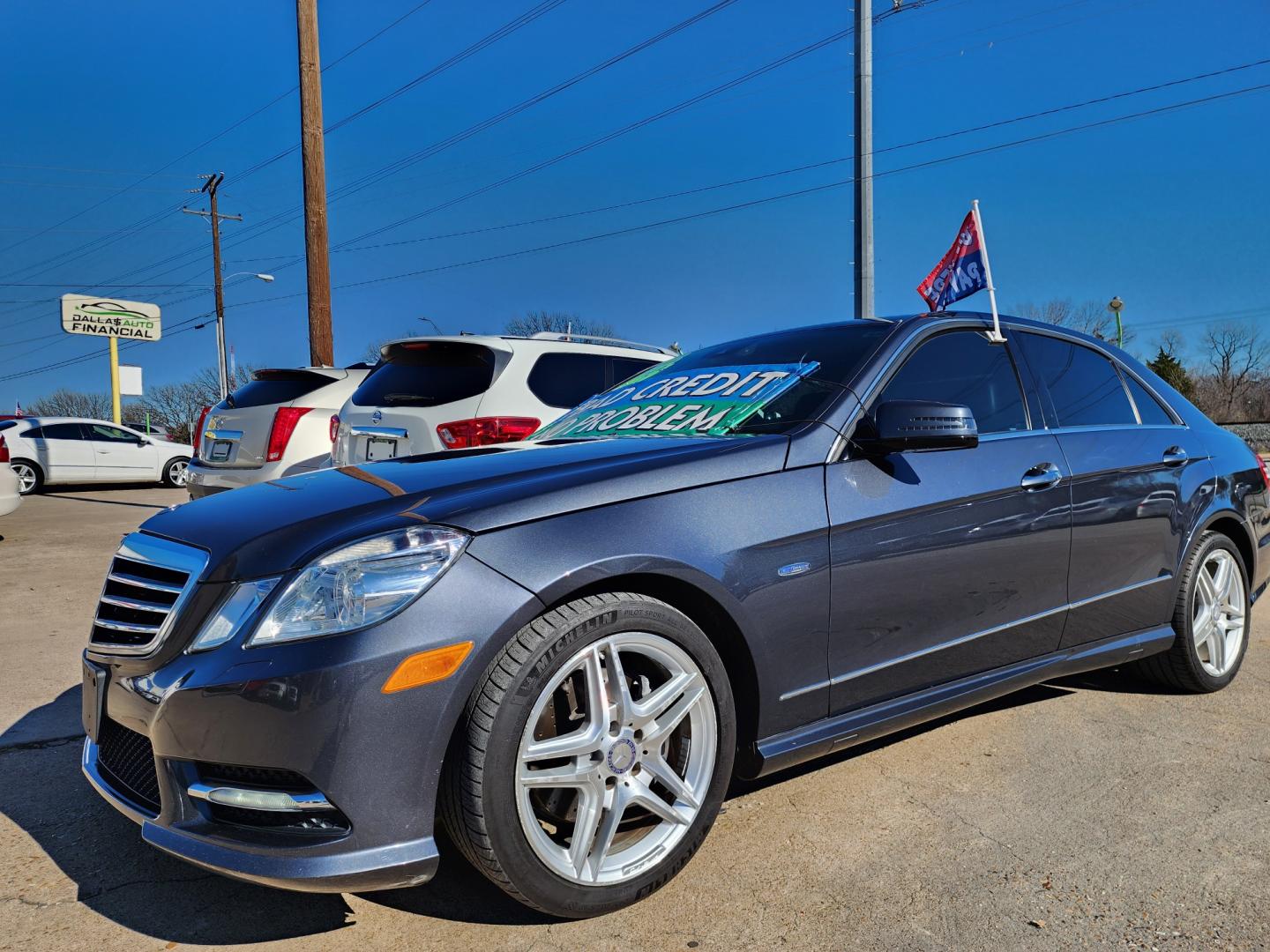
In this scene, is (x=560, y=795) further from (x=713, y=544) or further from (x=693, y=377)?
(x=693, y=377)

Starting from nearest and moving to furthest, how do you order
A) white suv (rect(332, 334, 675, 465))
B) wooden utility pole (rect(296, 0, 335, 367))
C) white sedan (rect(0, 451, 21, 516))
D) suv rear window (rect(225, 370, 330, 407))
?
1. white suv (rect(332, 334, 675, 465))
2. suv rear window (rect(225, 370, 330, 407))
3. white sedan (rect(0, 451, 21, 516))
4. wooden utility pole (rect(296, 0, 335, 367))

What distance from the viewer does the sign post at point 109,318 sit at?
36781mm

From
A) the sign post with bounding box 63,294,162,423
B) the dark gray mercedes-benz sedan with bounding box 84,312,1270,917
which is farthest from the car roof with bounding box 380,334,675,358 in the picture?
the sign post with bounding box 63,294,162,423

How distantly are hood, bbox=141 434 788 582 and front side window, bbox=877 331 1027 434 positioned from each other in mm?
809

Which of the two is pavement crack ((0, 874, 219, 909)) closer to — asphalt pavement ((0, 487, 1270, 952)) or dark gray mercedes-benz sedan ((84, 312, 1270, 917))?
asphalt pavement ((0, 487, 1270, 952))

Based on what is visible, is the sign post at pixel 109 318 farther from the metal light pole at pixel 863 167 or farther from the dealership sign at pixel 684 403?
the dealership sign at pixel 684 403

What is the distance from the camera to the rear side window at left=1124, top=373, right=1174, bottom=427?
4062mm

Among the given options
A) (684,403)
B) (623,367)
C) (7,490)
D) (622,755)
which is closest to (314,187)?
(7,490)

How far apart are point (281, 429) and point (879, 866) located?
19.7ft

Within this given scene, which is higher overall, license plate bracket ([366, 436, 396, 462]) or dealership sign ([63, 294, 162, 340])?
dealership sign ([63, 294, 162, 340])

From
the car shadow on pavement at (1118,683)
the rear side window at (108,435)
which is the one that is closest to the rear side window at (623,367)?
the car shadow on pavement at (1118,683)

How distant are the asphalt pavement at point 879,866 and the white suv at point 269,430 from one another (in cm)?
372

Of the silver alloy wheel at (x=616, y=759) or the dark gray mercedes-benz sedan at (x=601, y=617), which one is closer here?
the dark gray mercedes-benz sedan at (x=601, y=617)

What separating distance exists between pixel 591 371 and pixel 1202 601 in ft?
12.8
